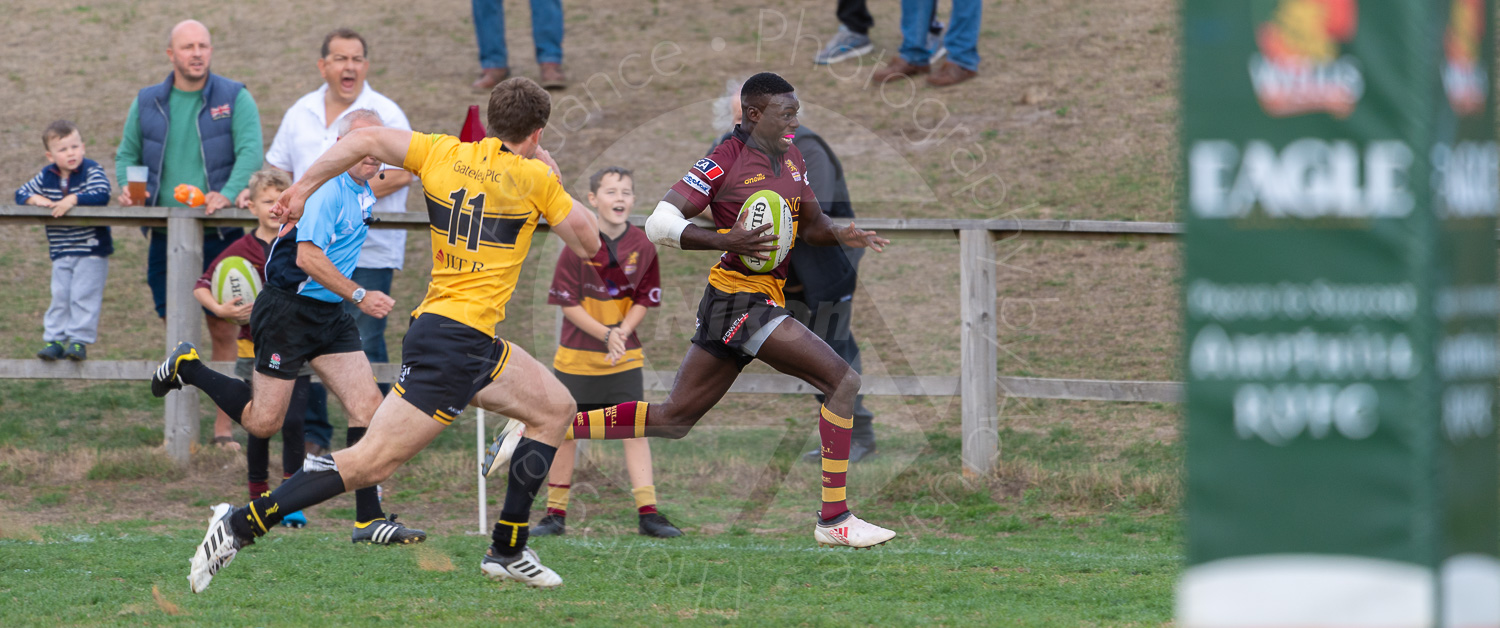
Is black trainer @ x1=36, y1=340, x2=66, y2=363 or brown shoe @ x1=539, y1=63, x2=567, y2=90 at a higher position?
brown shoe @ x1=539, y1=63, x2=567, y2=90

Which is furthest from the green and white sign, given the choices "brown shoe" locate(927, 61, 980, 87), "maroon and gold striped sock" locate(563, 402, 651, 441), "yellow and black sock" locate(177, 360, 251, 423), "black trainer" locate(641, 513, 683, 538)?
"brown shoe" locate(927, 61, 980, 87)

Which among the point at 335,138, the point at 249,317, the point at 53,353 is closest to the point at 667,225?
the point at 249,317

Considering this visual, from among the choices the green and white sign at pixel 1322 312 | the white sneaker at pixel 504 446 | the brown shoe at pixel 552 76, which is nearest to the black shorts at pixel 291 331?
the white sneaker at pixel 504 446

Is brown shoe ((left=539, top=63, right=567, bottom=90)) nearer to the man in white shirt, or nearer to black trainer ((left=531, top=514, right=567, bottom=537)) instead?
the man in white shirt

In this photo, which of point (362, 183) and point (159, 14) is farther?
point (159, 14)

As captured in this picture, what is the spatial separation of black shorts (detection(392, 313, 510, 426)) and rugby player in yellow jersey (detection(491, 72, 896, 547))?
2.41 feet

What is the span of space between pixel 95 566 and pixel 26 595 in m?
0.65

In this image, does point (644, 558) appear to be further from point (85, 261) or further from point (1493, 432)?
point (85, 261)

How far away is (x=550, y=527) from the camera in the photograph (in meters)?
7.25

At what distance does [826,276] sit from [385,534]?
322 cm

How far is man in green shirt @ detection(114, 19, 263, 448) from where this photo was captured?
8867 mm

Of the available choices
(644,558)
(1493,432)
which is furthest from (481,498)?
(1493,432)

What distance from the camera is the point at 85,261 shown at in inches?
347

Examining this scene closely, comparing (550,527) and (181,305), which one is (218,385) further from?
(550,527)
